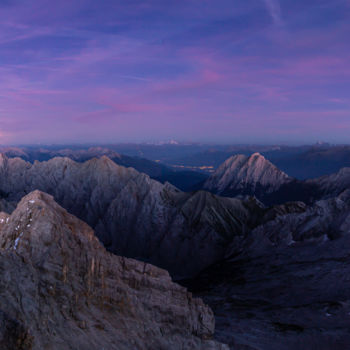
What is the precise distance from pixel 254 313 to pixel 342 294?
655 inches

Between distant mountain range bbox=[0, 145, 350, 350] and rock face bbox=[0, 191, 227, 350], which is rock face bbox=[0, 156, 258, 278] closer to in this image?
distant mountain range bbox=[0, 145, 350, 350]

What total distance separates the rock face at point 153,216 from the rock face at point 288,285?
11151 millimetres

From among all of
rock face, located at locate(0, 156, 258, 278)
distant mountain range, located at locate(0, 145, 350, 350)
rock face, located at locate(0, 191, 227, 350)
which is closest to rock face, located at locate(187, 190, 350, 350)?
distant mountain range, located at locate(0, 145, 350, 350)

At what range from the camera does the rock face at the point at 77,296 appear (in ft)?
55.3

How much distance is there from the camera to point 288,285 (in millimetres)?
59312

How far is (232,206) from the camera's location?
115m

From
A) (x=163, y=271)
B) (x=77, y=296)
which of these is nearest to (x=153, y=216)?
(x=163, y=271)

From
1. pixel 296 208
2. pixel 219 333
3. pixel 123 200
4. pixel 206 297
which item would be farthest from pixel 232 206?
pixel 219 333

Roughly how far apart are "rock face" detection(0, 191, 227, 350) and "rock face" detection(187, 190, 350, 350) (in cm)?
848

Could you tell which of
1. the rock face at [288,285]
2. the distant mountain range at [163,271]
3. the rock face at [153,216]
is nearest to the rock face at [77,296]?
the distant mountain range at [163,271]

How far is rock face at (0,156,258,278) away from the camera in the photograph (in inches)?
3816

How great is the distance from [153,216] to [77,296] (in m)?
87.0

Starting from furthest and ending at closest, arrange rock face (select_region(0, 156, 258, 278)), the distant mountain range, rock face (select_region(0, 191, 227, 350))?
rock face (select_region(0, 156, 258, 278))
the distant mountain range
rock face (select_region(0, 191, 227, 350))

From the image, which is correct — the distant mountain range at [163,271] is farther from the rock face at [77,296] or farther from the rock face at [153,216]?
the rock face at [153,216]
